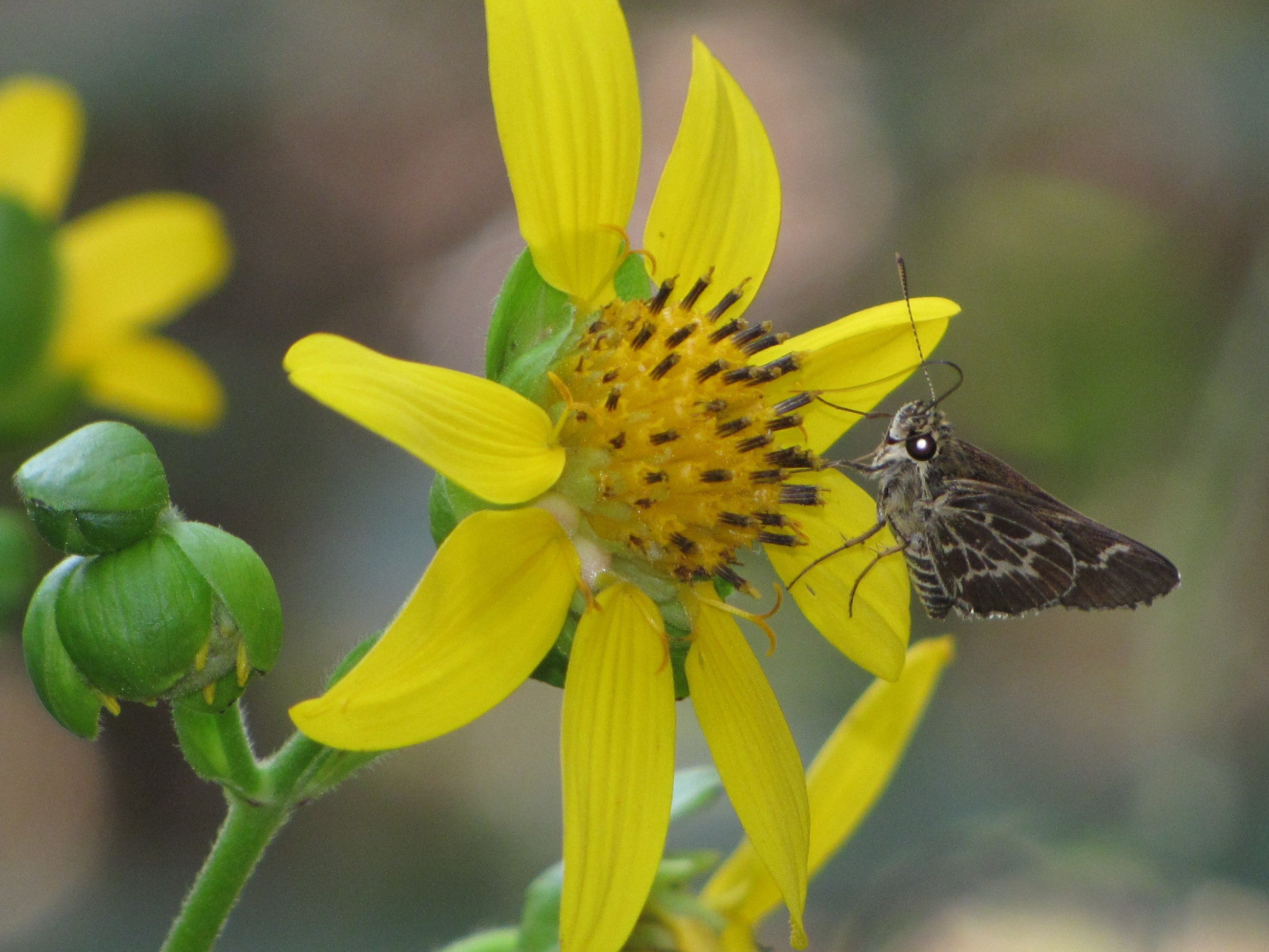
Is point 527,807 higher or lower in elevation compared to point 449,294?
lower

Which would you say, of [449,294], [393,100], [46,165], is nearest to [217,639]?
[46,165]

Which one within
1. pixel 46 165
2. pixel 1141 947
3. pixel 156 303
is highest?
pixel 46 165

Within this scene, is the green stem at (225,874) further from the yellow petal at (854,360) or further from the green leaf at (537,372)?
the yellow petal at (854,360)

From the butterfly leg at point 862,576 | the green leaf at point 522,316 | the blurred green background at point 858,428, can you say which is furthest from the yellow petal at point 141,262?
the butterfly leg at point 862,576

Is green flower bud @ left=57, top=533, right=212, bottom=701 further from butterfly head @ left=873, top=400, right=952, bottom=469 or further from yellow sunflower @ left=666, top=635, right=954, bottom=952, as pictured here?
butterfly head @ left=873, top=400, right=952, bottom=469

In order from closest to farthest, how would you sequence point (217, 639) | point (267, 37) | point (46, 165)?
1. point (217, 639)
2. point (46, 165)
3. point (267, 37)

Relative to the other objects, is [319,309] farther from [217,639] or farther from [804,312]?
[217,639]
